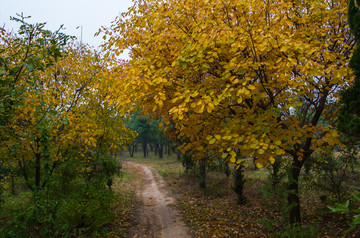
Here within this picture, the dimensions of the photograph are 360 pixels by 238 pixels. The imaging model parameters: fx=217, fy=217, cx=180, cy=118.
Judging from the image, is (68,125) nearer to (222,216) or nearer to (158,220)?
(158,220)

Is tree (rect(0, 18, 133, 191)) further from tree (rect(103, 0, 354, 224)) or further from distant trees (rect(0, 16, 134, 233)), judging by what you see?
tree (rect(103, 0, 354, 224))

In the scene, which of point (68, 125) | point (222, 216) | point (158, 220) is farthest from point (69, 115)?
point (222, 216)

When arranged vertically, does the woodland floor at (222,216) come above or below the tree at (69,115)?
below

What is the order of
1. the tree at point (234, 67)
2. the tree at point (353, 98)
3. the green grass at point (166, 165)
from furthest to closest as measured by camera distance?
the green grass at point (166, 165), the tree at point (353, 98), the tree at point (234, 67)

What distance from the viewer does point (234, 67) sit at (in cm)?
377

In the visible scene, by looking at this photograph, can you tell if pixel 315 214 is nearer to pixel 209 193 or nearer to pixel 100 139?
pixel 209 193

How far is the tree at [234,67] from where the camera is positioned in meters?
3.68

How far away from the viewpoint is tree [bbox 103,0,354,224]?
368cm

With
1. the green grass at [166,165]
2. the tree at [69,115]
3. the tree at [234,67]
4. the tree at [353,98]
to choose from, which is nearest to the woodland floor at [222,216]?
the tree at [234,67]

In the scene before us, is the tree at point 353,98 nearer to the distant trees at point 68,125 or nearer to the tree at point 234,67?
the tree at point 234,67

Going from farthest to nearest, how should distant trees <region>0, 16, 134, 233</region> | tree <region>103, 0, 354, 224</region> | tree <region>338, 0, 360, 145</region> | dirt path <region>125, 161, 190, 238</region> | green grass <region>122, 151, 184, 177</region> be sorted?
green grass <region>122, 151, 184, 177</region> < dirt path <region>125, 161, 190, 238</region> < distant trees <region>0, 16, 134, 233</region> < tree <region>338, 0, 360, 145</region> < tree <region>103, 0, 354, 224</region>

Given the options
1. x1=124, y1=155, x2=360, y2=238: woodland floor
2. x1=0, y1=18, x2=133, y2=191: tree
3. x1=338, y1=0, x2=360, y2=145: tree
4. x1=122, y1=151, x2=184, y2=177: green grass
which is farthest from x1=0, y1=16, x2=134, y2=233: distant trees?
x1=122, y1=151, x2=184, y2=177: green grass

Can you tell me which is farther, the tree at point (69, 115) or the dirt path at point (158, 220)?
the dirt path at point (158, 220)

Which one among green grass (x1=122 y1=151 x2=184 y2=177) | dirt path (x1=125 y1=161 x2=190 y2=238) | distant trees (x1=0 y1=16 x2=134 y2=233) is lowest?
green grass (x1=122 y1=151 x2=184 y2=177)
